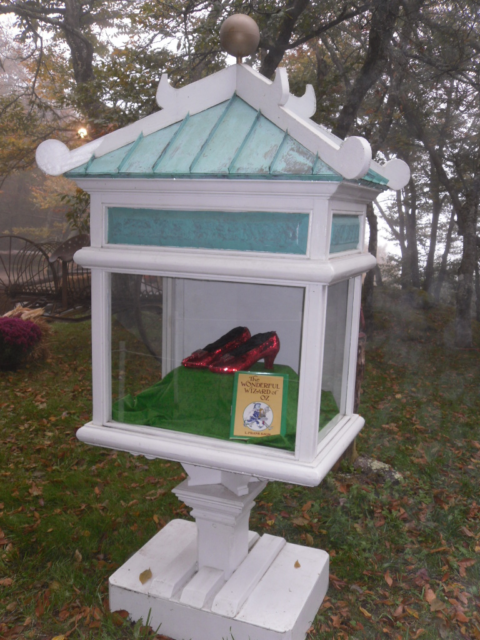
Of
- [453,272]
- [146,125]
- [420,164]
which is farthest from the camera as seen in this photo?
[453,272]

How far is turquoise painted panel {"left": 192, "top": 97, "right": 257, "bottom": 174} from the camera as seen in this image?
5.87ft

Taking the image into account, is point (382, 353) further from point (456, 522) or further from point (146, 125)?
point (146, 125)

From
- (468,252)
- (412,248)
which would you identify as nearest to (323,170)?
(468,252)

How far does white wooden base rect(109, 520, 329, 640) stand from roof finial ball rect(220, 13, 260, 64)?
86.7 inches

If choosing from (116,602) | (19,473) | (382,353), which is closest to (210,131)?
(116,602)

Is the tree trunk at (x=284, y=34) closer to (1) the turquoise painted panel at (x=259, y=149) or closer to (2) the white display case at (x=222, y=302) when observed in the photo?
(2) the white display case at (x=222, y=302)

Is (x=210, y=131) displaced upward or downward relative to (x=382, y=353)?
upward

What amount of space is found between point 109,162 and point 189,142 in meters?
0.30

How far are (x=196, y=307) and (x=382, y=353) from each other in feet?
22.5

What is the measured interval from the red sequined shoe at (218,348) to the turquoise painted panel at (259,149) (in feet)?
3.31

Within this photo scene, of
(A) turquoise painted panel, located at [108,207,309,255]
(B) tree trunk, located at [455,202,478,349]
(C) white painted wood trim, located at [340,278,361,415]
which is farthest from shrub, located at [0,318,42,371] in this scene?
(B) tree trunk, located at [455,202,478,349]

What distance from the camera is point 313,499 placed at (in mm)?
4074

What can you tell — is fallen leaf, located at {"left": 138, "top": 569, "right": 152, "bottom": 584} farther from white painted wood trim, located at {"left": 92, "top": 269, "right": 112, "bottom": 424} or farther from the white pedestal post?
white painted wood trim, located at {"left": 92, "top": 269, "right": 112, "bottom": 424}

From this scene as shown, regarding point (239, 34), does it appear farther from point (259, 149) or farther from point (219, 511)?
point (219, 511)
